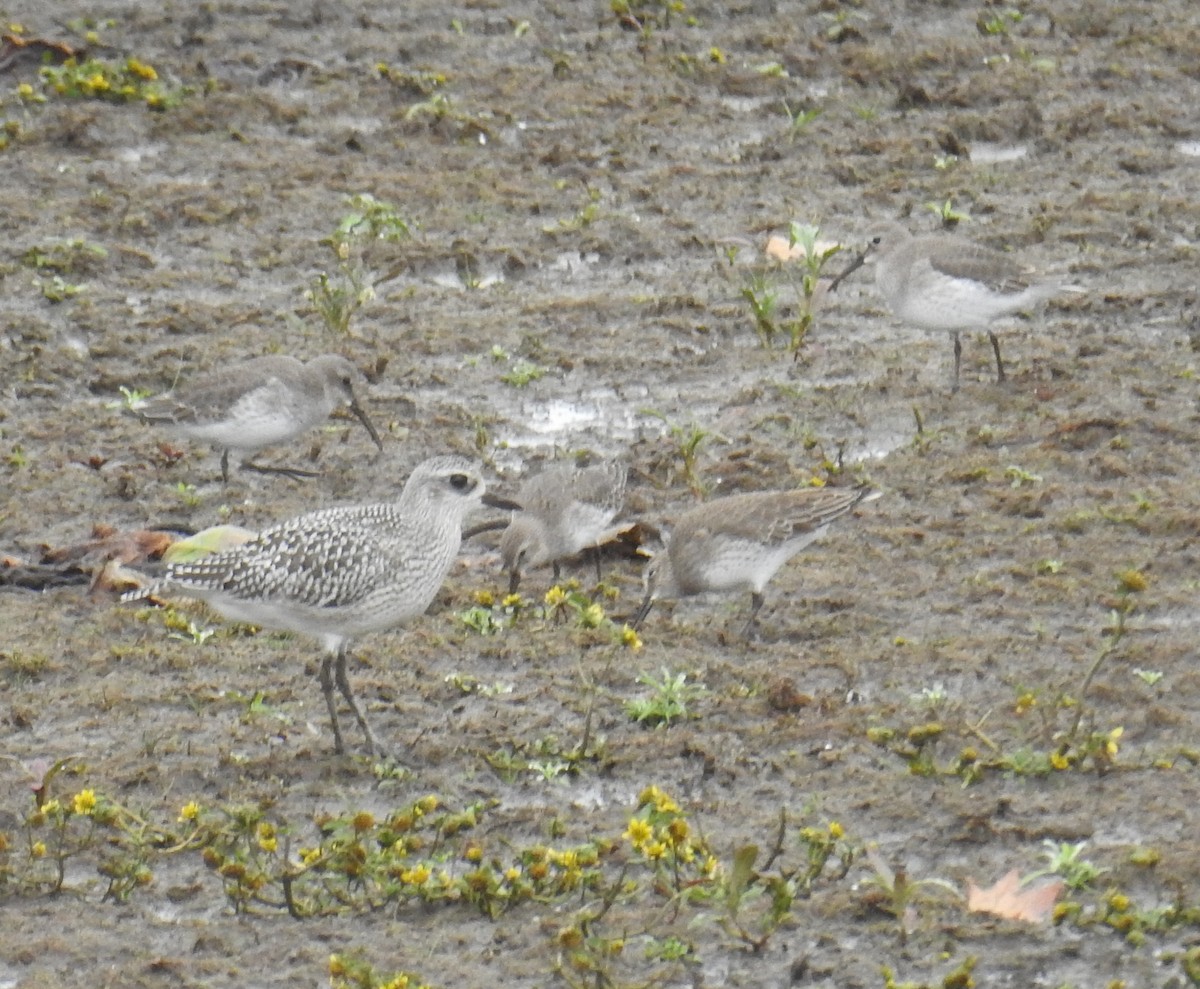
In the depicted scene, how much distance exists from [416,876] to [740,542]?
2.80 m

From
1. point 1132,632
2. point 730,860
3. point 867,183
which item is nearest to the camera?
point 730,860

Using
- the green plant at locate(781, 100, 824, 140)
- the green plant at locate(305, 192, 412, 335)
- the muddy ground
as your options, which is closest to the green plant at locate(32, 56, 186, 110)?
the muddy ground

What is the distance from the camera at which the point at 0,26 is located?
16.7 metres

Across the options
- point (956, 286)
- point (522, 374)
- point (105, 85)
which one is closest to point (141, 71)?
point (105, 85)

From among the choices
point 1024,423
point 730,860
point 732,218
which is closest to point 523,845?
point 730,860

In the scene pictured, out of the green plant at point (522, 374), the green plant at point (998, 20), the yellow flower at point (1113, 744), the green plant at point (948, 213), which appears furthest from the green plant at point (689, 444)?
the green plant at point (998, 20)

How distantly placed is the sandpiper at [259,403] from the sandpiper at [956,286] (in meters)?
2.89

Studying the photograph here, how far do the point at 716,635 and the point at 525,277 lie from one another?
15.0 ft

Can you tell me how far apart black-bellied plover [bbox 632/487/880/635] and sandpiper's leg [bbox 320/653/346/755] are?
1.55 m

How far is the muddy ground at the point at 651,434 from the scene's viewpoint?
684cm

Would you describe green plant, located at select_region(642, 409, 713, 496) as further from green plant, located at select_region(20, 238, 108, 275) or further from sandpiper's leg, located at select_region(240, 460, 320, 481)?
green plant, located at select_region(20, 238, 108, 275)

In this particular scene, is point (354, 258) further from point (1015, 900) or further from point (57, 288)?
point (1015, 900)

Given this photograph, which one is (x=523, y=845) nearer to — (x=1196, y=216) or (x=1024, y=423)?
(x=1024, y=423)

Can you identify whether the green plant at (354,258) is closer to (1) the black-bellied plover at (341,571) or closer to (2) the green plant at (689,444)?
(2) the green plant at (689,444)
